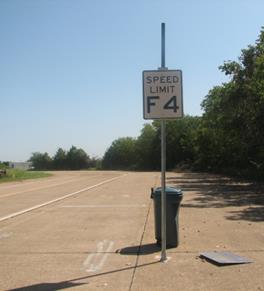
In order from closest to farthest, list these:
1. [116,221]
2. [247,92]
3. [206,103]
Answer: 1. [116,221]
2. [247,92]
3. [206,103]

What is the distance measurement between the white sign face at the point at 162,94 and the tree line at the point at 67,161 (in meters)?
124

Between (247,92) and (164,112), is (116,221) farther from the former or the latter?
(247,92)

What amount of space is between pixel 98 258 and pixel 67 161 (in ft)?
413

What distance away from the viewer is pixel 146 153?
388 ft

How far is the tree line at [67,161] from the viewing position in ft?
438

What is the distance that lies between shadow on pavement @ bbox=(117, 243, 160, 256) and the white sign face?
2.46 metres

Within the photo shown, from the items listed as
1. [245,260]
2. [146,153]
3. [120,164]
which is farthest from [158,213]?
[120,164]

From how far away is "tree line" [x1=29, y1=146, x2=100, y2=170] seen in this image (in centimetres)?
13362

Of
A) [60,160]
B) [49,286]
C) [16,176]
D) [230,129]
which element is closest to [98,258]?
[49,286]

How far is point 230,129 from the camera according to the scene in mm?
39406

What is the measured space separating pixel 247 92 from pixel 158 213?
80.9 feet

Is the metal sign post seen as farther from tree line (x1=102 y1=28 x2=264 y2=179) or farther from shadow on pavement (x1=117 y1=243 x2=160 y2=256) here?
tree line (x1=102 y1=28 x2=264 y2=179)

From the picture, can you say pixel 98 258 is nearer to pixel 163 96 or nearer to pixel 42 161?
pixel 163 96

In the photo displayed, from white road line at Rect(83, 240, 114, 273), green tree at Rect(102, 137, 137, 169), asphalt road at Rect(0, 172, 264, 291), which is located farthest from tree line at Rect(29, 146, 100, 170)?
white road line at Rect(83, 240, 114, 273)
